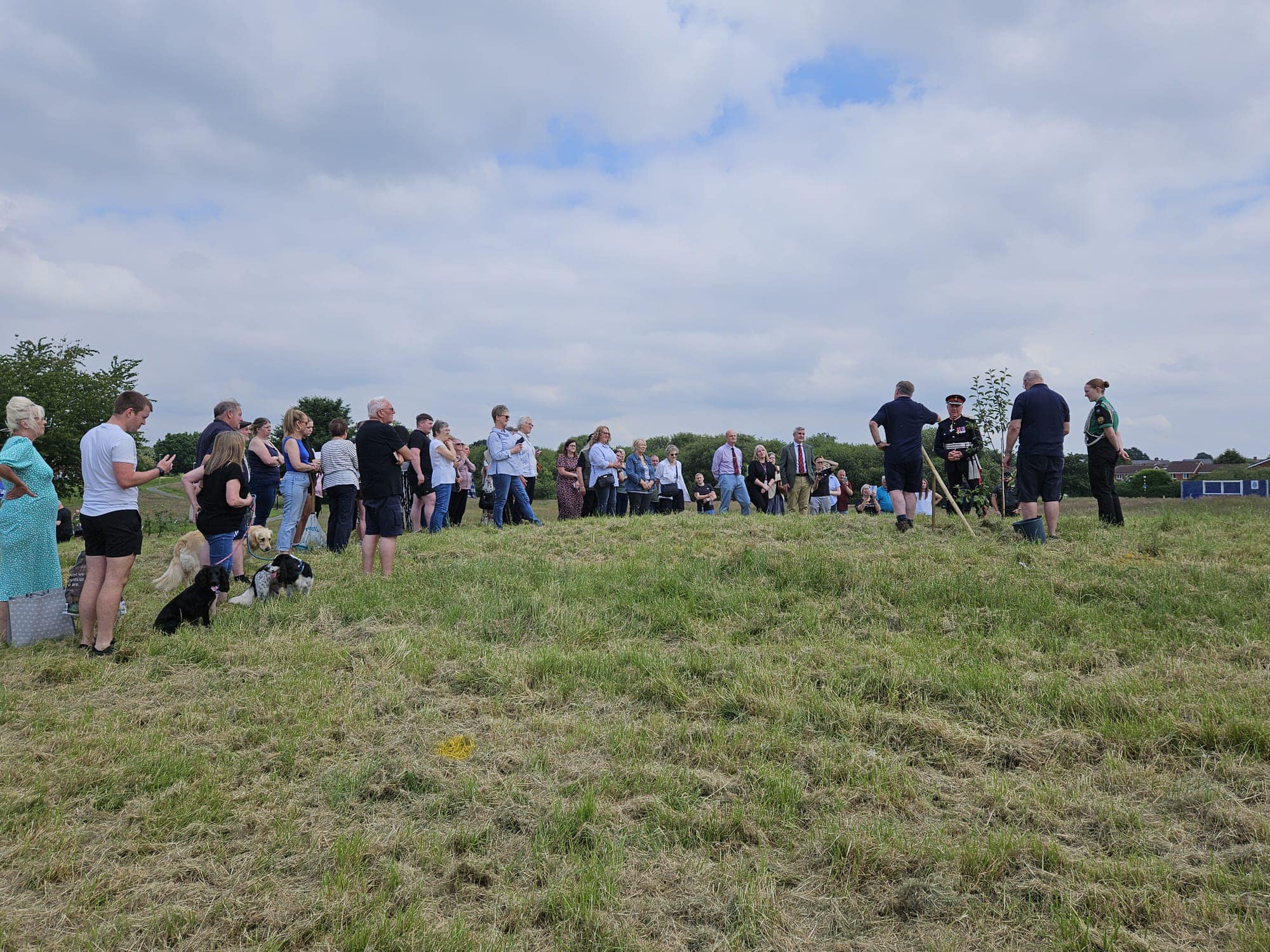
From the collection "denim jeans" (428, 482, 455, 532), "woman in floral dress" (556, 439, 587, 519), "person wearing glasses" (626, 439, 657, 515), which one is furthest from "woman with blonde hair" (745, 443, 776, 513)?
"denim jeans" (428, 482, 455, 532)

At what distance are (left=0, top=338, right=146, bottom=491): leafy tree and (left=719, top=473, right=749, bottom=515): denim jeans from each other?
19411 millimetres

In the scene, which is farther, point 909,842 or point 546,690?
point 546,690

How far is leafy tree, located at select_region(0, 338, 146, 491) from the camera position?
23375 mm

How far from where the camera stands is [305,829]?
11.9 feet

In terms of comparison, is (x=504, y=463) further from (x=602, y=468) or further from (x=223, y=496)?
(x=223, y=496)

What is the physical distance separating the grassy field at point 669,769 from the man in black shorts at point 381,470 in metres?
0.91

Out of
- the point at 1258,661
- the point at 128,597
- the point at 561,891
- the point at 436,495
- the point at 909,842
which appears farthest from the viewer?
the point at 436,495

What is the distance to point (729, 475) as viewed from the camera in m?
15.5

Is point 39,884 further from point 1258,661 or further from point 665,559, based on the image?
point 1258,661

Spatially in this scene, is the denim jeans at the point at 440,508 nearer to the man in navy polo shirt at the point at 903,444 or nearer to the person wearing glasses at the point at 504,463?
the person wearing glasses at the point at 504,463

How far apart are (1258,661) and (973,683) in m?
2.28

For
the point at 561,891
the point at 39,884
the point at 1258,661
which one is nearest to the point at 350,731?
the point at 39,884

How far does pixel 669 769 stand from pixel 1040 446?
7.32m

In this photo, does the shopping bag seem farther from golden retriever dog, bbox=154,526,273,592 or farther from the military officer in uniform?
the military officer in uniform
